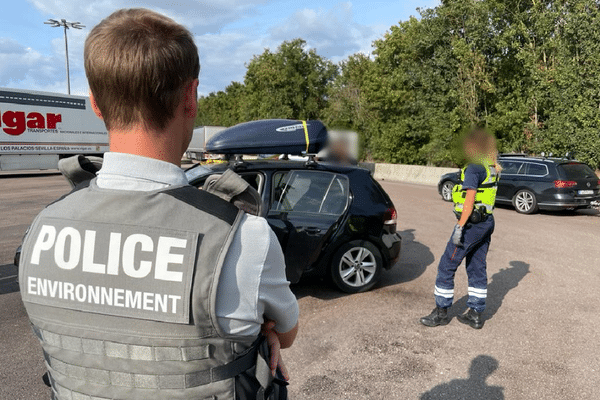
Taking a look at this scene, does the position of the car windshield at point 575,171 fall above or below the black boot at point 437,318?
above

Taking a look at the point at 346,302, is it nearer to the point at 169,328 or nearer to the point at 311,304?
the point at 311,304

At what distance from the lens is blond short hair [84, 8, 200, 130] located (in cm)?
105

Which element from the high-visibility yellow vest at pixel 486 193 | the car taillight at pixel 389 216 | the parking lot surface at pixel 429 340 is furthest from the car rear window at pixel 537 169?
the high-visibility yellow vest at pixel 486 193

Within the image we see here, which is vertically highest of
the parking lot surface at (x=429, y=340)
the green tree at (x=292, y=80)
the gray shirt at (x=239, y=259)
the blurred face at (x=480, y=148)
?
the green tree at (x=292, y=80)

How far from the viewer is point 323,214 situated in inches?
202

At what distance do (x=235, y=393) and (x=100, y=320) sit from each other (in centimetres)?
38

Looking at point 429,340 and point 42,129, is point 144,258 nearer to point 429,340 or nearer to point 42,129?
point 429,340

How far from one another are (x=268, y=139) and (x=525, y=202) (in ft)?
33.8

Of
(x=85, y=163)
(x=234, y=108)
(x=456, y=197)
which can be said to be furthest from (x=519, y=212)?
(x=234, y=108)

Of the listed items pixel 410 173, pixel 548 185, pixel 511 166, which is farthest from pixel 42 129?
pixel 548 185

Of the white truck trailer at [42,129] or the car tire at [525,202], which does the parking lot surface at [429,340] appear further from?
the white truck trailer at [42,129]

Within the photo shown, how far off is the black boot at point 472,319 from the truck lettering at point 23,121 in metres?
21.6

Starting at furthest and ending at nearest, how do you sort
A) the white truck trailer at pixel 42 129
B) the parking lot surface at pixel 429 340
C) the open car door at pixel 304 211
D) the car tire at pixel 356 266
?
the white truck trailer at pixel 42 129
the car tire at pixel 356 266
the open car door at pixel 304 211
the parking lot surface at pixel 429 340

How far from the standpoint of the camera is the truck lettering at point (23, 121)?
19.8 m
